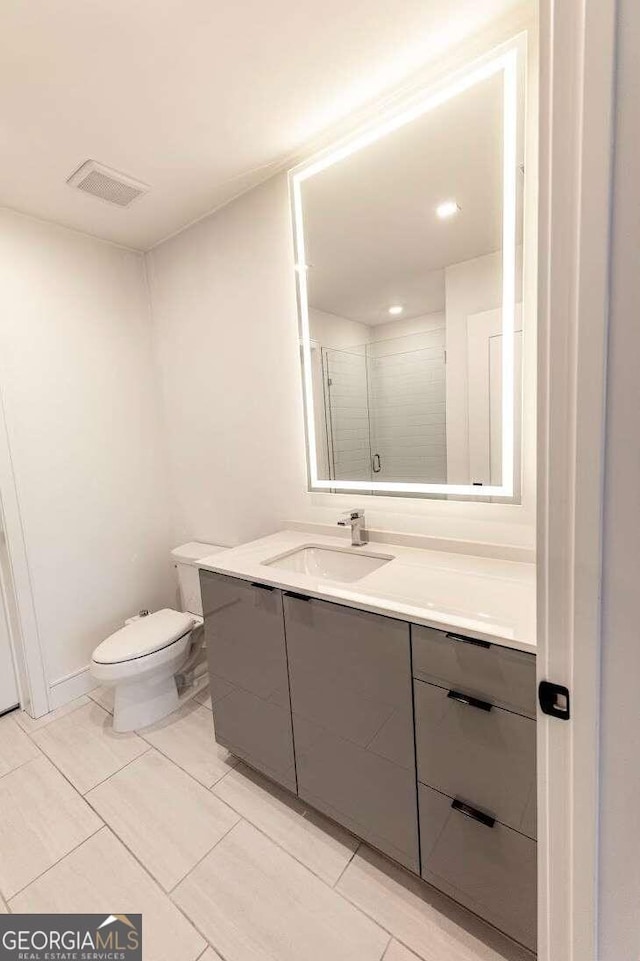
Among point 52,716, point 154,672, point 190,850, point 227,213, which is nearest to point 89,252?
point 227,213

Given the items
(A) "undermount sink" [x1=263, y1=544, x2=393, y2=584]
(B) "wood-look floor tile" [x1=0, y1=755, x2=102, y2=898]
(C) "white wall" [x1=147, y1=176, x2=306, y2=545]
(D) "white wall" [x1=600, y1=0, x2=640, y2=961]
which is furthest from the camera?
(C) "white wall" [x1=147, y1=176, x2=306, y2=545]

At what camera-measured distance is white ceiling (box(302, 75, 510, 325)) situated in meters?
1.32

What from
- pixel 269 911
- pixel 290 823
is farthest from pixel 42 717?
pixel 269 911

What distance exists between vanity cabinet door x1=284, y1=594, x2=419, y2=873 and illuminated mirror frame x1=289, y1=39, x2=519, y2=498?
2.07 feet

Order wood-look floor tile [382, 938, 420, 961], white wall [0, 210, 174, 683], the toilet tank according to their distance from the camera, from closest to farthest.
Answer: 1. wood-look floor tile [382, 938, 420, 961]
2. white wall [0, 210, 174, 683]
3. the toilet tank

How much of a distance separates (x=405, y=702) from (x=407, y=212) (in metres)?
1.64

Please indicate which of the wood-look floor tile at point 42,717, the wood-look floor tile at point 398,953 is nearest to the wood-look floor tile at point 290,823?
the wood-look floor tile at point 398,953

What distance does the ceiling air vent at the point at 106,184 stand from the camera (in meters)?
1.71

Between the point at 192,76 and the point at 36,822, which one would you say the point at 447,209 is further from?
the point at 36,822

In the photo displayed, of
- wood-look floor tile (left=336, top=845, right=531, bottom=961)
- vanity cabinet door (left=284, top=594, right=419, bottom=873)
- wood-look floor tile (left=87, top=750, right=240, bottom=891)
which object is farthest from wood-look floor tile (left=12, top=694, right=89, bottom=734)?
wood-look floor tile (left=336, top=845, right=531, bottom=961)

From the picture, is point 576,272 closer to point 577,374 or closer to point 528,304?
point 577,374

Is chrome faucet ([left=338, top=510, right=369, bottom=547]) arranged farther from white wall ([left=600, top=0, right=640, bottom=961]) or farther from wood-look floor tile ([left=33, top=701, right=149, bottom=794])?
wood-look floor tile ([left=33, top=701, right=149, bottom=794])

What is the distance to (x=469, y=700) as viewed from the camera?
0.99 meters

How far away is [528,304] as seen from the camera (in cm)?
128
